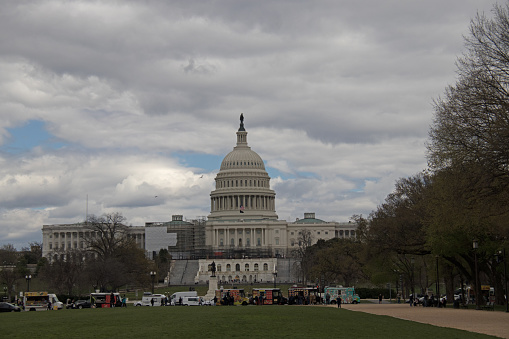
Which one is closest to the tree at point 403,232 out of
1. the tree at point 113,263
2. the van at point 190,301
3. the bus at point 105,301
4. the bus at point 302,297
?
the bus at point 302,297

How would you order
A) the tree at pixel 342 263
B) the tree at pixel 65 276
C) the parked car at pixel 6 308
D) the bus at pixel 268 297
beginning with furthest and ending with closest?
the tree at pixel 342 263 → the tree at pixel 65 276 → the bus at pixel 268 297 → the parked car at pixel 6 308

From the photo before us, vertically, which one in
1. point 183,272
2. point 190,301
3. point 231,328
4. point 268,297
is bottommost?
point 231,328

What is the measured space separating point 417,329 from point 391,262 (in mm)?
52653

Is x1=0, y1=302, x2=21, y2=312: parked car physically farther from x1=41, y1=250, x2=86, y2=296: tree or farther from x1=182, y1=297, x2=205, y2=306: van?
x1=41, y1=250, x2=86, y2=296: tree

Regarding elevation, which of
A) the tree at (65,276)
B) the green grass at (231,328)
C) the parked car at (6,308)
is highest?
the tree at (65,276)

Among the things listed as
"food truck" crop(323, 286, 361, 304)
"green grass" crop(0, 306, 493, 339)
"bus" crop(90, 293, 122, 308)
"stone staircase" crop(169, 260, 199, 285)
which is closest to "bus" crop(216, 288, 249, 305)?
"food truck" crop(323, 286, 361, 304)

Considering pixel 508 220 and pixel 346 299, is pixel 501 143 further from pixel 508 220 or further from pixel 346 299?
pixel 346 299

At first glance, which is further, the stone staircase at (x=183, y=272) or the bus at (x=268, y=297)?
the stone staircase at (x=183, y=272)

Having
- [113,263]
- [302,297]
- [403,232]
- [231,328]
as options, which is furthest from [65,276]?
[231,328]

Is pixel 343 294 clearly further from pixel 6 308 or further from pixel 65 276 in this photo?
pixel 65 276

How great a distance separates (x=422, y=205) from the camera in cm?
6625

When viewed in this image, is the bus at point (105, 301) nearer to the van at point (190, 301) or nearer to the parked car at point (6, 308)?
the van at point (190, 301)

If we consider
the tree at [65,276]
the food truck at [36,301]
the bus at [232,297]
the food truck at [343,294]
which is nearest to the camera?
the bus at [232,297]

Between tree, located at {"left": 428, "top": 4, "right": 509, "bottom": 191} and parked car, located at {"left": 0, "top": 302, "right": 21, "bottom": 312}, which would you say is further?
parked car, located at {"left": 0, "top": 302, "right": 21, "bottom": 312}
